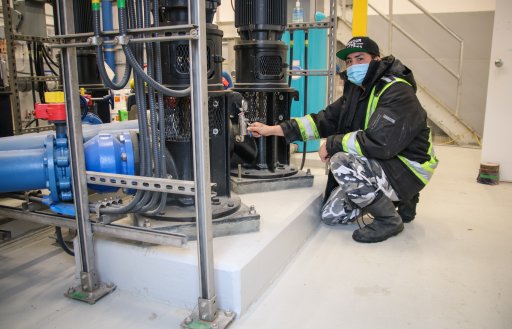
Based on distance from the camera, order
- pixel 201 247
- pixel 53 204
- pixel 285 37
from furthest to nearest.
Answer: pixel 285 37
pixel 53 204
pixel 201 247

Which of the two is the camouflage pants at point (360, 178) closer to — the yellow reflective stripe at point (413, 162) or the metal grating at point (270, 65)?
the yellow reflective stripe at point (413, 162)

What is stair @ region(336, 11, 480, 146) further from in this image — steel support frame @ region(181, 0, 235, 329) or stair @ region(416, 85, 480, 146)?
steel support frame @ region(181, 0, 235, 329)

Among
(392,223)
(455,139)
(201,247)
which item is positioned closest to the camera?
(201,247)

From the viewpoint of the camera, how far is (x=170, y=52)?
157 cm

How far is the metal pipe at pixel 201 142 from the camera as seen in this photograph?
116cm

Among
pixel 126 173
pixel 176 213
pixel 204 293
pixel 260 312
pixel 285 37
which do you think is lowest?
pixel 260 312

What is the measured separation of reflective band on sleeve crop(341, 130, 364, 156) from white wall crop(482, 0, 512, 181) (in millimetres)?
1790

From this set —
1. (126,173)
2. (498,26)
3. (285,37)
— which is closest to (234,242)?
(126,173)

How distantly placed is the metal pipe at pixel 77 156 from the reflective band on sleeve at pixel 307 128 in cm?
122

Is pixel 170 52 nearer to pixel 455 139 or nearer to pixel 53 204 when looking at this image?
pixel 53 204

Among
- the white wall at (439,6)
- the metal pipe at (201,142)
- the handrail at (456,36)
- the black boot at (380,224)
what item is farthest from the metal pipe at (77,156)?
the white wall at (439,6)

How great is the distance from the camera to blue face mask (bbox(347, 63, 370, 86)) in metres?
2.06

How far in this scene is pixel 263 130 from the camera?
2.22m

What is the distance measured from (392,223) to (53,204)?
1532mm
